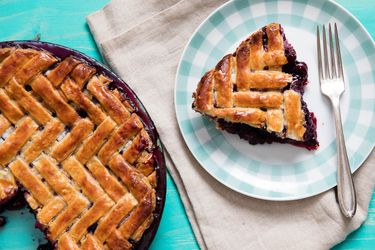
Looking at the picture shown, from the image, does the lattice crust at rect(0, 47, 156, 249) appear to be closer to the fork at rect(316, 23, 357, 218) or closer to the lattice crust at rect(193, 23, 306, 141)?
the lattice crust at rect(193, 23, 306, 141)

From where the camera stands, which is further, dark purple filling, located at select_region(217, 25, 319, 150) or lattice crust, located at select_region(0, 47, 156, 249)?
dark purple filling, located at select_region(217, 25, 319, 150)

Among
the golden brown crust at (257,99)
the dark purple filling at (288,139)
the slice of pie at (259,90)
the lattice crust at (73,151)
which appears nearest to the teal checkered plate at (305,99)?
the dark purple filling at (288,139)

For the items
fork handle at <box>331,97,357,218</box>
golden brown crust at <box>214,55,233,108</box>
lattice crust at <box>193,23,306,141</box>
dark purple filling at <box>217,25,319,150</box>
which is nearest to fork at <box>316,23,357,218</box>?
fork handle at <box>331,97,357,218</box>

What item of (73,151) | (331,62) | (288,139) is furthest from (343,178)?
(73,151)

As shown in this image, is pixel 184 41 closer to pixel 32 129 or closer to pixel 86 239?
pixel 32 129

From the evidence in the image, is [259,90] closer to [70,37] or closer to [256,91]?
[256,91]

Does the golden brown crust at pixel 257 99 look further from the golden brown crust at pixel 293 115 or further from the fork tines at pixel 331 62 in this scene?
the fork tines at pixel 331 62

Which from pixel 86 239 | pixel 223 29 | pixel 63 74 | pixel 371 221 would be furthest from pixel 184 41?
pixel 371 221
